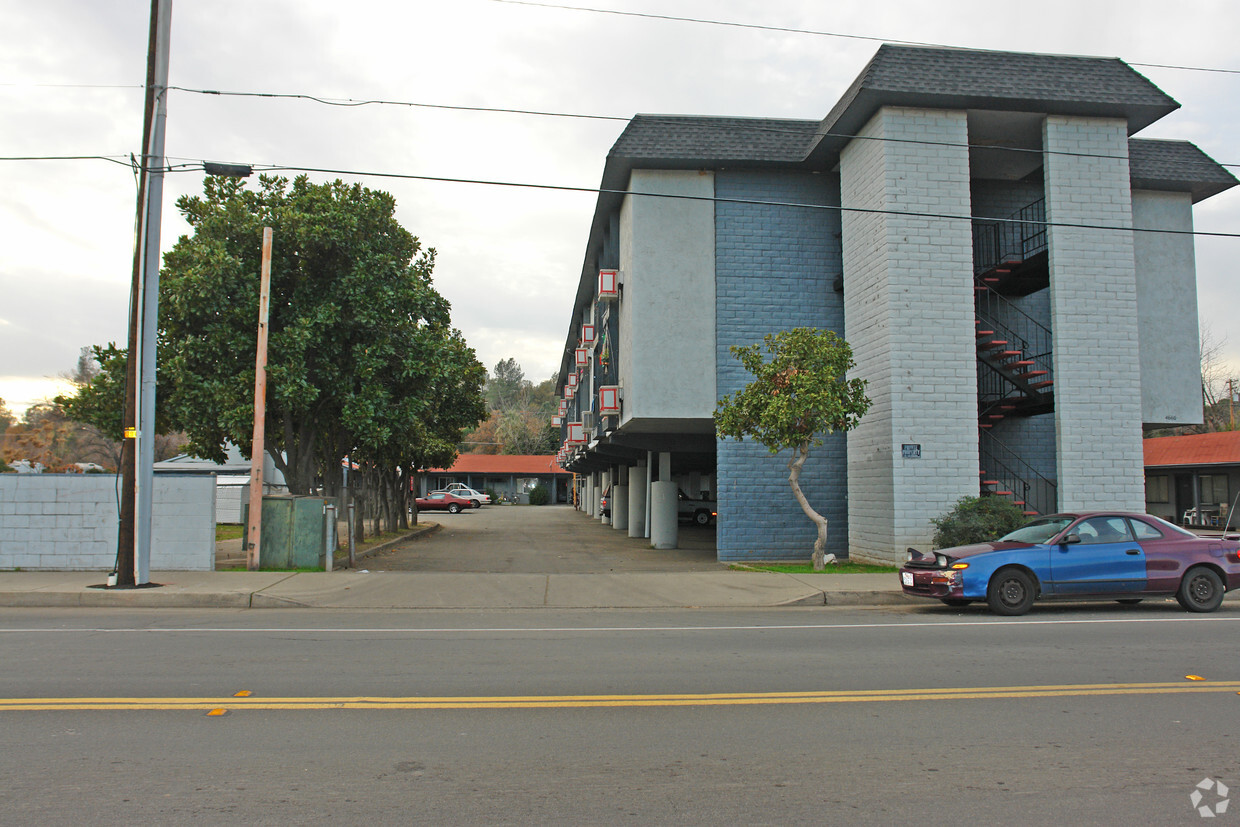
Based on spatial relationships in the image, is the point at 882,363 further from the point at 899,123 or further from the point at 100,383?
the point at 100,383

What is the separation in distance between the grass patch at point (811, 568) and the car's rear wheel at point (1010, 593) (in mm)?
4264

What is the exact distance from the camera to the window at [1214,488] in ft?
117

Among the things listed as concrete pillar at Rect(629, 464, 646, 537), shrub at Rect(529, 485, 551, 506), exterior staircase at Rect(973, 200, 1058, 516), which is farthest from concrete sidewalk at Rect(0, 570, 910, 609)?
shrub at Rect(529, 485, 551, 506)

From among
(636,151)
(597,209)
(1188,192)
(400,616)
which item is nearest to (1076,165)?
(1188,192)

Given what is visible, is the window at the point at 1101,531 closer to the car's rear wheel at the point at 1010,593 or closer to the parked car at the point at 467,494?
the car's rear wheel at the point at 1010,593

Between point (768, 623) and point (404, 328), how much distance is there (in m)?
10.2

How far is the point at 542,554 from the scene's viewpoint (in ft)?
71.5

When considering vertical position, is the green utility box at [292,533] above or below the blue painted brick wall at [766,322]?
below

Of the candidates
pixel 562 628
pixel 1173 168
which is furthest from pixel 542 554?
pixel 1173 168

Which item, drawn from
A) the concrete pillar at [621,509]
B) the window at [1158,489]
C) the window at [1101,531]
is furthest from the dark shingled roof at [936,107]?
the window at [1158,489]

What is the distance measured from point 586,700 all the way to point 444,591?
7.69m

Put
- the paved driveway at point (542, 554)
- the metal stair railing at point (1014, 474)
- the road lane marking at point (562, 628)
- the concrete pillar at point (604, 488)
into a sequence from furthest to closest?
the concrete pillar at point (604, 488)
the metal stair railing at point (1014, 474)
the paved driveway at point (542, 554)
the road lane marking at point (562, 628)

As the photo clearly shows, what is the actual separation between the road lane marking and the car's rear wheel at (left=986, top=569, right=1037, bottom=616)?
309 millimetres

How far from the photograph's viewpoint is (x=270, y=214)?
1695 centimetres
